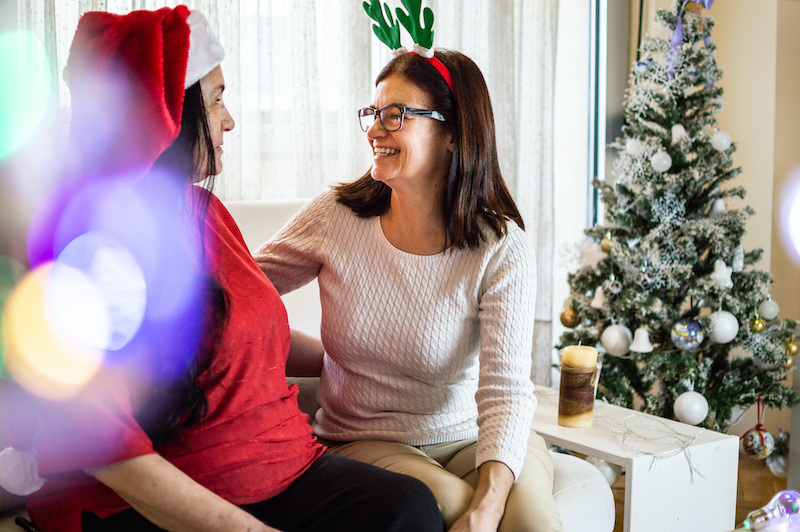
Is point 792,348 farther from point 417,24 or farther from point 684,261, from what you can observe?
point 417,24

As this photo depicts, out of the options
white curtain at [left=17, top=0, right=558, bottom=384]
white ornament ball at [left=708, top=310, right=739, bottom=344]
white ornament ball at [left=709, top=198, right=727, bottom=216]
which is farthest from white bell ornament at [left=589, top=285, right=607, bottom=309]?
white curtain at [left=17, top=0, right=558, bottom=384]

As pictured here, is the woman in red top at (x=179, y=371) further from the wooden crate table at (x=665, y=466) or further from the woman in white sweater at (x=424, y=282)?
the wooden crate table at (x=665, y=466)

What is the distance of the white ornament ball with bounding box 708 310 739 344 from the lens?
2.30 meters

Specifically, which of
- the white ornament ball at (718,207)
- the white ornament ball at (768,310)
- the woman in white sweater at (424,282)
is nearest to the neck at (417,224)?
the woman in white sweater at (424,282)

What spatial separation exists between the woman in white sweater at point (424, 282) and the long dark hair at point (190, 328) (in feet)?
1.41

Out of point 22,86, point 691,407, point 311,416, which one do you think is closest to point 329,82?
point 22,86

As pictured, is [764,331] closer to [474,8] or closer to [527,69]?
[527,69]

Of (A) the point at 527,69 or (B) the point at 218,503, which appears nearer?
(B) the point at 218,503

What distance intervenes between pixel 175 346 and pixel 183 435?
0.49 ft

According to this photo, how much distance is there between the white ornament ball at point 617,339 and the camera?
2.38m

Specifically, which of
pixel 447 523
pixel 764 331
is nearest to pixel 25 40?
pixel 447 523

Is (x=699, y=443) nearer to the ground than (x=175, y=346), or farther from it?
nearer to the ground

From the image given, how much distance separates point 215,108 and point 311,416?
32.7 inches

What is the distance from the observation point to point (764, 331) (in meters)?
2.37
